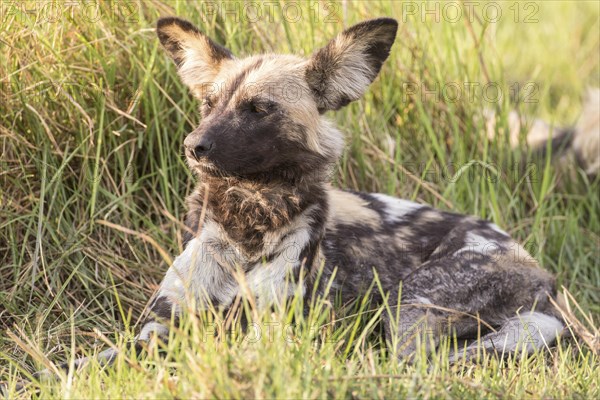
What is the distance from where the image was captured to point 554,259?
204 inches

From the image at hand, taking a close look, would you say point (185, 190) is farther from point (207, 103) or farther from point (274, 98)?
point (274, 98)

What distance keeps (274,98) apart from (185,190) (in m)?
1.21

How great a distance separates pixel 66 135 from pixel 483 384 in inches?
103

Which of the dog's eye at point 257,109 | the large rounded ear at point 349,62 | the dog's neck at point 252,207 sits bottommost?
the dog's neck at point 252,207

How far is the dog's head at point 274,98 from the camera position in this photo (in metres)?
3.63

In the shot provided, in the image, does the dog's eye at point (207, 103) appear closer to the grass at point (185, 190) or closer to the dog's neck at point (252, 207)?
the dog's neck at point (252, 207)

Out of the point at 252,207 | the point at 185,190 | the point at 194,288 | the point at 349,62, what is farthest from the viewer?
the point at 185,190

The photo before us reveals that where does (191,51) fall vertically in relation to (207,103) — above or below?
above

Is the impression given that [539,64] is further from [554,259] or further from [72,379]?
[72,379]

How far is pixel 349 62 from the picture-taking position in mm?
3916

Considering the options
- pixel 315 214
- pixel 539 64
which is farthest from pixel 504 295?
pixel 539 64

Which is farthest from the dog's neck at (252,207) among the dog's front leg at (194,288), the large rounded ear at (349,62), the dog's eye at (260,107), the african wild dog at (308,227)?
the large rounded ear at (349,62)

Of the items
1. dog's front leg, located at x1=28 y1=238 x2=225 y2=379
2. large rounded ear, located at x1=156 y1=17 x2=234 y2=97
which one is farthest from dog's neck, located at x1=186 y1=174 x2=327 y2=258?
large rounded ear, located at x1=156 y1=17 x2=234 y2=97

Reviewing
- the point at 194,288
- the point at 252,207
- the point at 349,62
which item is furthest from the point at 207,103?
the point at 194,288
